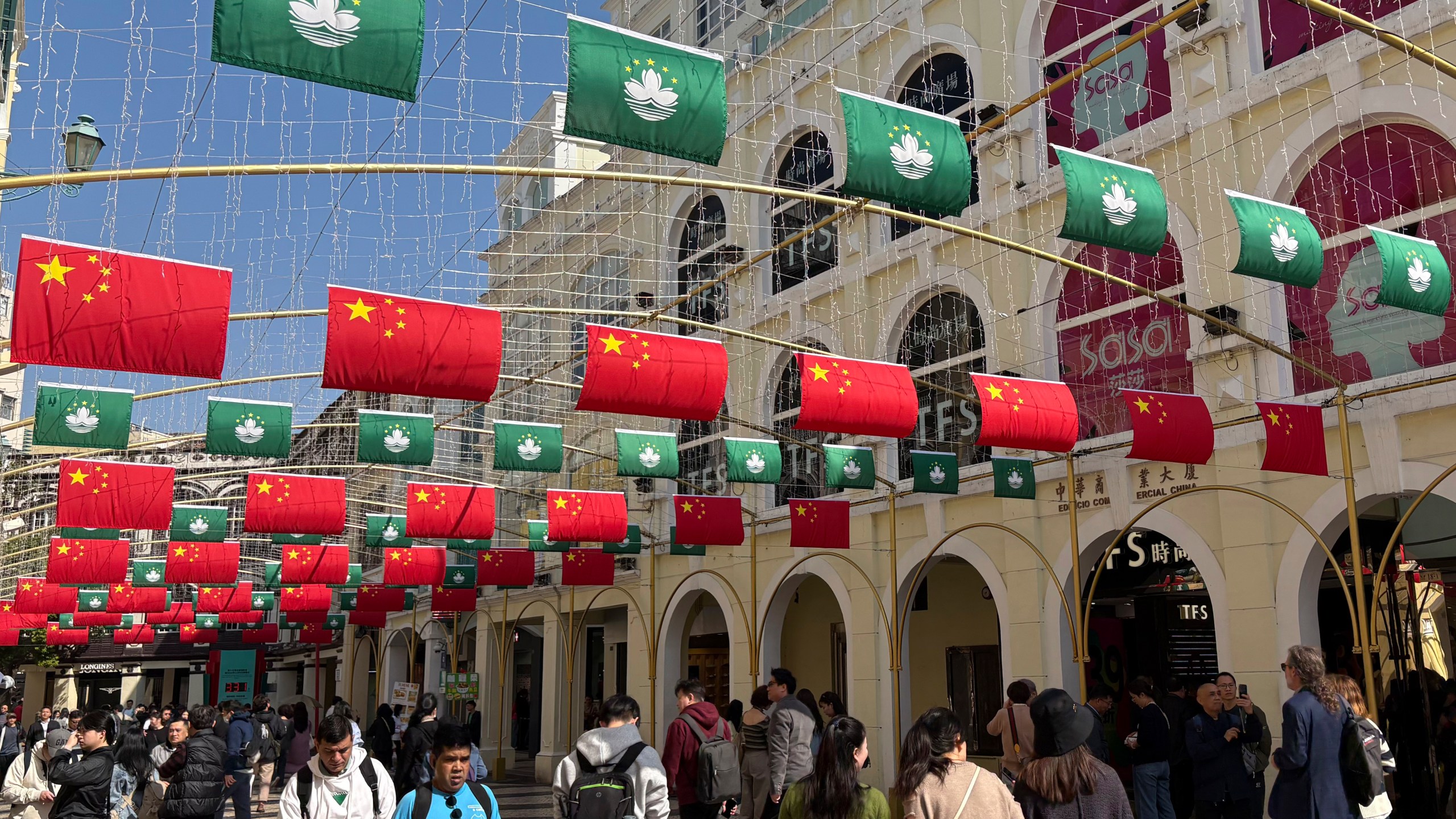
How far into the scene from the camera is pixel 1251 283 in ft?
42.5

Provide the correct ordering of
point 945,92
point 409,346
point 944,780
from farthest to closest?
1. point 945,92
2. point 409,346
3. point 944,780

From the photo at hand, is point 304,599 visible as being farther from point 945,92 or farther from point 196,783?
point 196,783

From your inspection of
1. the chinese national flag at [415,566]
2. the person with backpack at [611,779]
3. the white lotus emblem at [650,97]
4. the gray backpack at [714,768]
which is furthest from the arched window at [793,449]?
the person with backpack at [611,779]

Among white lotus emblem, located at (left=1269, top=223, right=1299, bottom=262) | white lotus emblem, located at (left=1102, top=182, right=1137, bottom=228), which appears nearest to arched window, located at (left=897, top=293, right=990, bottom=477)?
white lotus emblem, located at (left=1269, top=223, right=1299, bottom=262)

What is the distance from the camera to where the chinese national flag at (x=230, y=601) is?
27.3 metres

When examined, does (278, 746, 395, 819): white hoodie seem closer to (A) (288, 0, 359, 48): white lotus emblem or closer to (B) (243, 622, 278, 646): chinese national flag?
(A) (288, 0, 359, 48): white lotus emblem

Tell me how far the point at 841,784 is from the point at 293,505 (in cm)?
1369

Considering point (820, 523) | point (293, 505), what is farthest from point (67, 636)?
point (820, 523)

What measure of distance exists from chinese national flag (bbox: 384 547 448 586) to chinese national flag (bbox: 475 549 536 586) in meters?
0.70

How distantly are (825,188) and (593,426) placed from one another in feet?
28.5

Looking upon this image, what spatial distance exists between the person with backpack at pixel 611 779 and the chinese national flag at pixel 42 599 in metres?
22.0

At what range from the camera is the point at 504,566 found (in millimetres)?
20562

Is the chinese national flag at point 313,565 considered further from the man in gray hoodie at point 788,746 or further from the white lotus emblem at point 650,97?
the white lotus emblem at point 650,97

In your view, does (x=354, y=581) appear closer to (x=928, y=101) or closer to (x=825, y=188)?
(x=825, y=188)
